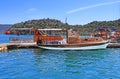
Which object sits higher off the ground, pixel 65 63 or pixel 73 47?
pixel 73 47

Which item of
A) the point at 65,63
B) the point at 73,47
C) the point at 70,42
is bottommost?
the point at 65,63

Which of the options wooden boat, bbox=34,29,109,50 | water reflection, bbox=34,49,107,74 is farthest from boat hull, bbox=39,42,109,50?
water reflection, bbox=34,49,107,74

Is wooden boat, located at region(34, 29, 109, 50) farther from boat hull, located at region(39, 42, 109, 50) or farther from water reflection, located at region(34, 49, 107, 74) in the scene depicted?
water reflection, located at region(34, 49, 107, 74)

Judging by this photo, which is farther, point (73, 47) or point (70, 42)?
point (70, 42)

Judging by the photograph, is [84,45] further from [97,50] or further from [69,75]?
[69,75]

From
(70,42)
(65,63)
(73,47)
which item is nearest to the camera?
(65,63)

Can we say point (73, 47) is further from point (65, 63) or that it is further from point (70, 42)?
point (65, 63)

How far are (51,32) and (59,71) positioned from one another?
3131 cm

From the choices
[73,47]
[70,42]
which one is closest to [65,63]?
[73,47]

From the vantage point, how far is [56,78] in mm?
24297

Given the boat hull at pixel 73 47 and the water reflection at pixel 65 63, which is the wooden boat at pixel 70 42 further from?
the water reflection at pixel 65 63

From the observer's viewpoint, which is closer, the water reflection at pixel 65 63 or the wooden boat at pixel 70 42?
the water reflection at pixel 65 63

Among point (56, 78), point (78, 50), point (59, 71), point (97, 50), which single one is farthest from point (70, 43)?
point (56, 78)

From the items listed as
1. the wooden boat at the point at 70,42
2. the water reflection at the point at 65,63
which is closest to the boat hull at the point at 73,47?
the wooden boat at the point at 70,42
